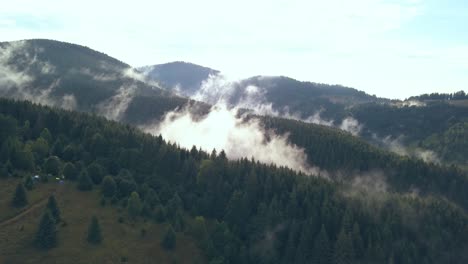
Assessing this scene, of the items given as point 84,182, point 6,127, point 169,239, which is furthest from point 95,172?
point 6,127

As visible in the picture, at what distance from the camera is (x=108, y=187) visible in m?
148

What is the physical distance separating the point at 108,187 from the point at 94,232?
2548cm

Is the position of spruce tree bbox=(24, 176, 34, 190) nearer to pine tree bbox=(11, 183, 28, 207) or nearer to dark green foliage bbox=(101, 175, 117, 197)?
pine tree bbox=(11, 183, 28, 207)

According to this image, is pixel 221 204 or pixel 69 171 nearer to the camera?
pixel 69 171

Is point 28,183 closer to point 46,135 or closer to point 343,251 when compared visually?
point 46,135

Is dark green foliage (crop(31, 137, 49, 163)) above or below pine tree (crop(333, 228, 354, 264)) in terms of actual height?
above

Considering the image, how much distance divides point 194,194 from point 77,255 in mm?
56588

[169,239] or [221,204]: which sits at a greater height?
[221,204]

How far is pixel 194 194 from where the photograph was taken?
16625cm

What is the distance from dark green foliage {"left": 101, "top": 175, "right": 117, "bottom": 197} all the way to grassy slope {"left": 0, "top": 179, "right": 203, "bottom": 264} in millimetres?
3182

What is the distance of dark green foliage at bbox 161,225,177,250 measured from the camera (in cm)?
13512

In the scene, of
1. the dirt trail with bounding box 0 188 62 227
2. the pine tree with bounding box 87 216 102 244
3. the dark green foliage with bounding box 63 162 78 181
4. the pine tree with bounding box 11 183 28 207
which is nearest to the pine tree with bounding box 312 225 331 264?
the pine tree with bounding box 87 216 102 244

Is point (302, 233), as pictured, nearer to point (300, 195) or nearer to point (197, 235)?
point (300, 195)

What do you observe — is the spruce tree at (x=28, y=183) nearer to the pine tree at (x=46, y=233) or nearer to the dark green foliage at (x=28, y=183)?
the dark green foliage at (x=28, y=183)
